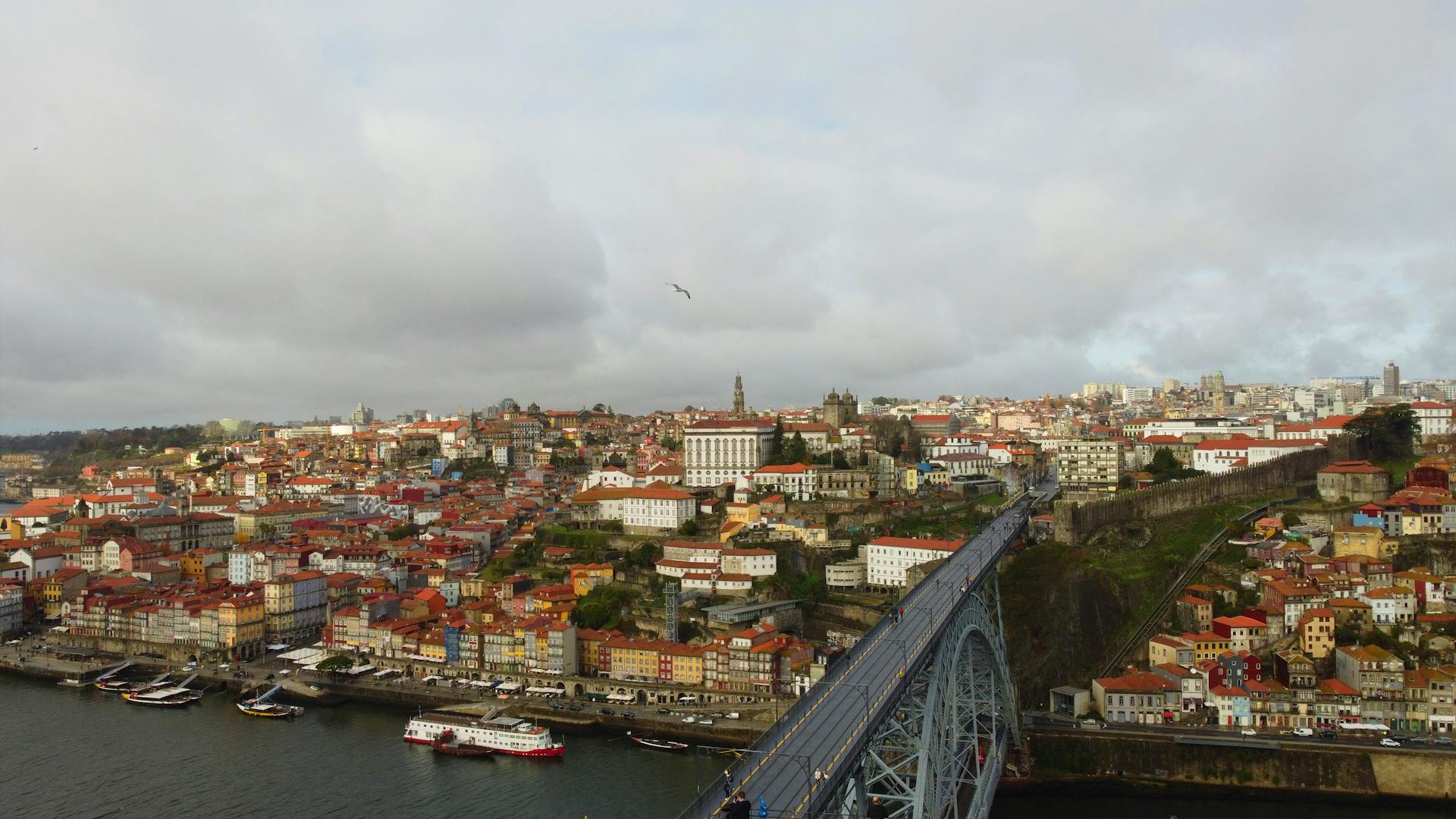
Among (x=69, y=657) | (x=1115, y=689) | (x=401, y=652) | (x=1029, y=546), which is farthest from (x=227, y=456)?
(x=1115, y=689)

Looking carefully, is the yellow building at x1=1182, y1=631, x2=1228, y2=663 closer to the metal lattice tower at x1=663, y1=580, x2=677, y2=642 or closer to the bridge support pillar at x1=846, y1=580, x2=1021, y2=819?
the bridge support pillar at x1=846, y1=580, x2=1021, y2=819

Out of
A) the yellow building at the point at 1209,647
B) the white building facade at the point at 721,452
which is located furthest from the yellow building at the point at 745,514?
the yellow building at the point at 1209,647

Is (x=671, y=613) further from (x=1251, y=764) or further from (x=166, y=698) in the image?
(x=1251, y=764)

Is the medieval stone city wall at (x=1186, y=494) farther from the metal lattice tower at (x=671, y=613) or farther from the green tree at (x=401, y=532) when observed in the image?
the green tree at (x=401, y=532)

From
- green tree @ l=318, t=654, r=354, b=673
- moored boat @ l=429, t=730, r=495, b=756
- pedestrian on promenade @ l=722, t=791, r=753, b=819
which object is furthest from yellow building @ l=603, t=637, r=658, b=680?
pedestrian on promenade @ l=722, t=791, r=753, b=819

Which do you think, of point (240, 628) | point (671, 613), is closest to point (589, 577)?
point (671, 613)

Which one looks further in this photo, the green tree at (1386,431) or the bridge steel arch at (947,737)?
the green tree at (1386,431)

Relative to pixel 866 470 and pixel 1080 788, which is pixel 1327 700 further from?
pixel 866 470
